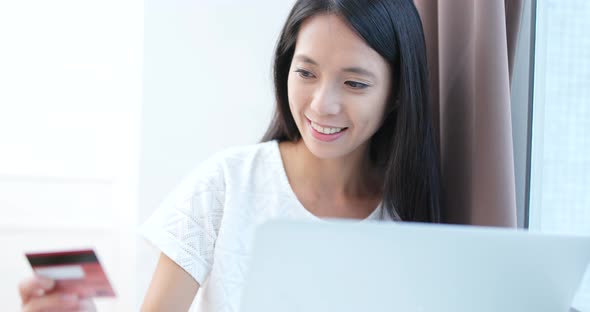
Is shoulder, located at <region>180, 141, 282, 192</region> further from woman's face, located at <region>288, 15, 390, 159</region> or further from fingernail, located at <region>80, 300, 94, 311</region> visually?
fingernail, located at <region>80, 300, 94, 311</region>

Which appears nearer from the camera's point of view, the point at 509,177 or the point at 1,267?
the point at 509,177

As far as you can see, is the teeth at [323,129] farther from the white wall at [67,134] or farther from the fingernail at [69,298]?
the white wall at [67,134]

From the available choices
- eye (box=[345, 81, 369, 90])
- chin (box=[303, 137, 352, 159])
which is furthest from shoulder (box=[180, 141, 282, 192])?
eye (box=[345, 81, 369, 90])

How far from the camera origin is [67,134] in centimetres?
259

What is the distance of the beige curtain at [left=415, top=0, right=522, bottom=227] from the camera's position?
1256 mm

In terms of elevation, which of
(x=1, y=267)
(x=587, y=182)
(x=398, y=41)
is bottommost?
(x=1, y=267)

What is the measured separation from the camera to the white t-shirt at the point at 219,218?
1279mm

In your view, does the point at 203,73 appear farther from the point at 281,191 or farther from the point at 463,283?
the point at 463,283

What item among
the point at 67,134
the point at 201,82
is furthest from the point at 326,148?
the point at 67,134

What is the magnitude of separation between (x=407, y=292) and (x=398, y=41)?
597mm

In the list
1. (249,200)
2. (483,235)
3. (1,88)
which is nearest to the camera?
(483,235)

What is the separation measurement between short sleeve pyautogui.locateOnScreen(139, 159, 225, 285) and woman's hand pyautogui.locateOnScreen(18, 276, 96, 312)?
0.85 feet

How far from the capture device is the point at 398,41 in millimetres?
1257

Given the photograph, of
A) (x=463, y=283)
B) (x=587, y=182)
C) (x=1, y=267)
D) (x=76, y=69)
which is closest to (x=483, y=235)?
(x=463, y=283)
